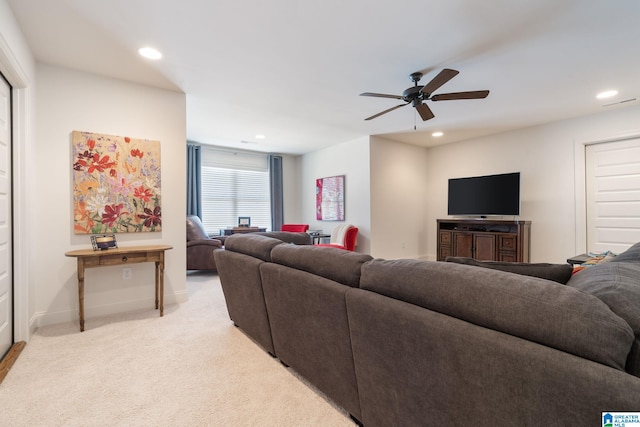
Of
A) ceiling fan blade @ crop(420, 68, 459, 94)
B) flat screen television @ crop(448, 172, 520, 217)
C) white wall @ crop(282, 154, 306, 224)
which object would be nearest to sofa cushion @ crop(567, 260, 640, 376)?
ceiling fan blade @ crop(420, 68, 459, 94)

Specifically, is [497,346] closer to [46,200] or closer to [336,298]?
[336,298]

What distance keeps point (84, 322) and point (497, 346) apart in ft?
11.0

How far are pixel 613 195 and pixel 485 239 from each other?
5.53 ft

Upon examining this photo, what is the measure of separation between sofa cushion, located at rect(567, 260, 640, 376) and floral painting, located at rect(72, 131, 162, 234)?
353 centimetres

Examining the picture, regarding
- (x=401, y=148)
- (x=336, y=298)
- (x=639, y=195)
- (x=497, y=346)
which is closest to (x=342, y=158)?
(x=401, y=148)

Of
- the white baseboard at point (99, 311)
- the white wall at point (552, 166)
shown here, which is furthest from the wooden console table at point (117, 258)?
the white wall at point (552, 166)

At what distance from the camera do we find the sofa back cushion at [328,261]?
144 centimetres

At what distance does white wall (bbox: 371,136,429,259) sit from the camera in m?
5.67

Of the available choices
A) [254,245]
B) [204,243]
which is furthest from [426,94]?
[204,243]

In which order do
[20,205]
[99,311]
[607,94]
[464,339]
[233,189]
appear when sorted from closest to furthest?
[464,339] → [20,205] → [99,311] → [607,94] → [233,189]

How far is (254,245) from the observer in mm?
2264

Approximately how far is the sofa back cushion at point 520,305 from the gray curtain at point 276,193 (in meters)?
5.79

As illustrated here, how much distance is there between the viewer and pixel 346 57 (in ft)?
9.13

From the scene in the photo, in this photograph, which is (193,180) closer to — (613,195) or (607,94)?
(607,94)
